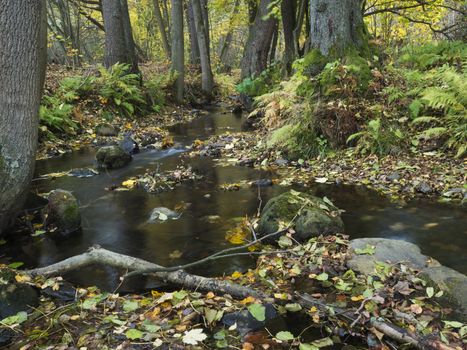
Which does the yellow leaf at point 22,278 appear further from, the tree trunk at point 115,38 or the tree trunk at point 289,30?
the tree trunk at point 115,38

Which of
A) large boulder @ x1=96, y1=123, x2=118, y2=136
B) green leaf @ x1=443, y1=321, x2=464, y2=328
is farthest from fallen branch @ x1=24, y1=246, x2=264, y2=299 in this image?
large boulder @ x1=96, y1=123, x2=118, y2=136

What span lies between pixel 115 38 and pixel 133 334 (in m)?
14.3

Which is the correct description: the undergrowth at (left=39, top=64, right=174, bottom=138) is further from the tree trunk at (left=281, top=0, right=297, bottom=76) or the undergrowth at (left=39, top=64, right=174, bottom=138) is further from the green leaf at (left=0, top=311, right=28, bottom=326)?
the green leaf at (left=0, top=311, right=28, bottom=326)

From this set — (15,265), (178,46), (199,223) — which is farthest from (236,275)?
(178,46)

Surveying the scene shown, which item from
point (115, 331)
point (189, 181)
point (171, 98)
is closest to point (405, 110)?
point (189, 181)

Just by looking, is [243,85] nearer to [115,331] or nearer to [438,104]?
[438,104]

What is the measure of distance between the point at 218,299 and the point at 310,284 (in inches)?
37.0

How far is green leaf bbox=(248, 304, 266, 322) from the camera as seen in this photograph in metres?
3.27

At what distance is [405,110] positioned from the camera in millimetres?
8602

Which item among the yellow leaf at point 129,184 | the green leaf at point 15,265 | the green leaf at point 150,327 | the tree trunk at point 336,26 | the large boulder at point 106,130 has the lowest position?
the green leaf at point 150,327

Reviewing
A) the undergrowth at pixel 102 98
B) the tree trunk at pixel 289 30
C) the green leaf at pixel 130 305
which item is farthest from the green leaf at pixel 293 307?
the tree trunk at pixel 289 30

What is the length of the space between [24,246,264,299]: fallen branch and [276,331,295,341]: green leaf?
1.61ft

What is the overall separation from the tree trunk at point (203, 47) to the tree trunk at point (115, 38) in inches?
131

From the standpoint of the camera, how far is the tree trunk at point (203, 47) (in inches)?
738
